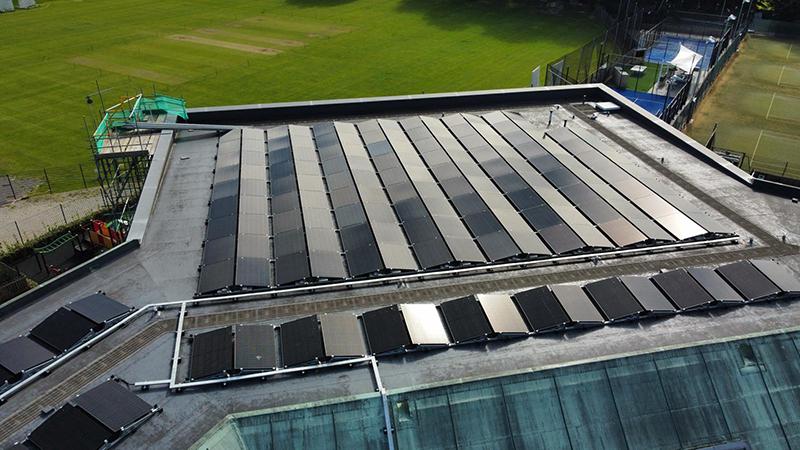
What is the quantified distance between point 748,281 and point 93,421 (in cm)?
3163

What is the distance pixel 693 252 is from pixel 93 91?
84.6 meters

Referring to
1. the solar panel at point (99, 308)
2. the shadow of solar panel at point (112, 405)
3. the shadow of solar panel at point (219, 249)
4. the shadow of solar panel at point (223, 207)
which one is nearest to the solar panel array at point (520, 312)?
the shadow of solar panel at point (112, 405)

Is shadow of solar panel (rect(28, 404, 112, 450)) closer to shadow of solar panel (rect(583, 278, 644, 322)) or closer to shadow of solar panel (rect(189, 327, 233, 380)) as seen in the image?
shadow of solar panel (rect(189, 327, 233, 380))

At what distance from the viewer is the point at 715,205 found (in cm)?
3928

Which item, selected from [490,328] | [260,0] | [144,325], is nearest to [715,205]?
[490,328]

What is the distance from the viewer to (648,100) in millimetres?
81812

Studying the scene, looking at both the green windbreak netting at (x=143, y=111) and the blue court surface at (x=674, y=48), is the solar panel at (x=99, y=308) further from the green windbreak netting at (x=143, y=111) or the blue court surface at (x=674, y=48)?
the blue court surface at (x=674, y=48)

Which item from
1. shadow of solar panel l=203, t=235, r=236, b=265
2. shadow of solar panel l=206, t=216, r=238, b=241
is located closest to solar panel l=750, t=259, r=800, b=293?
shadow of solar panel l=203, t=235, r=236, b=265

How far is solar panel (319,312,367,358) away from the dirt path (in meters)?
39.0

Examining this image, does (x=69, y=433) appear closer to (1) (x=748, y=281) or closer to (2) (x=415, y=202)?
(2) (x=415, y=202)

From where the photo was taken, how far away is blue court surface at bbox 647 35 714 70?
96812 millimetres

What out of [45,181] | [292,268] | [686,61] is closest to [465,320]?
[292,268]

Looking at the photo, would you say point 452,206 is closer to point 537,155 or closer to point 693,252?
point 537,155

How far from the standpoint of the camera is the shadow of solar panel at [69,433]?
869 inches
